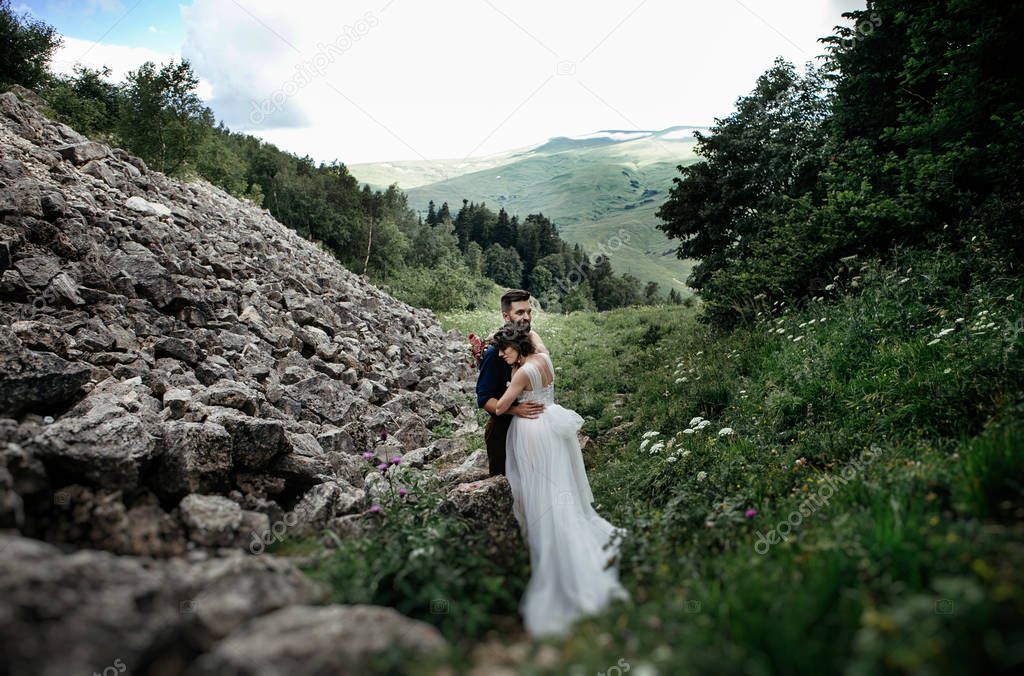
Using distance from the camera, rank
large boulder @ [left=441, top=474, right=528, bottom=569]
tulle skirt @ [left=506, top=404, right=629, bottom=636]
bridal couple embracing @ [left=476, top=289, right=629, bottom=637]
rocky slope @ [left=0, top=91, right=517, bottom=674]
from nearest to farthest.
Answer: rocky slope @ [left=0, top=91, right=517, bottom=674] < tulle skirt @ [left=506, top=404, right=629, bottom=636] < bridal couple embracing @ [left=476, top=289, right=629, bottom=637] < large boulder @ [left=441, top=474, right=528, bottom=569]

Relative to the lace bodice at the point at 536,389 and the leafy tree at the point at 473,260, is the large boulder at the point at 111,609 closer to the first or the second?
the lace bodice at the point at 536,389

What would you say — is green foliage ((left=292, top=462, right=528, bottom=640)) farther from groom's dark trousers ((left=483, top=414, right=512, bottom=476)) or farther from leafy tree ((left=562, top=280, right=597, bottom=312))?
leafy tree ((left=562, top=280, right=597, bottom=312))

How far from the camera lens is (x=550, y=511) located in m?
4.71

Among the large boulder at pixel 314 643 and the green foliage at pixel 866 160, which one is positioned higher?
the green foliage at pixel 866 160

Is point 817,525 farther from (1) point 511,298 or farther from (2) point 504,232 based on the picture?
(2) point 504,232

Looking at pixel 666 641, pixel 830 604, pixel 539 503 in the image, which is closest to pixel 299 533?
pixel 539 503

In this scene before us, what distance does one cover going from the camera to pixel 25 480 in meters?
3.52

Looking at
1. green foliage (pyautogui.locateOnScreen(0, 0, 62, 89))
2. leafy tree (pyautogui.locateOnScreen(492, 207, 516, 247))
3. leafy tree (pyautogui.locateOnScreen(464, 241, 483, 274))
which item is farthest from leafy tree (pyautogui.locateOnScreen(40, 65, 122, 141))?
leafy tree (pyautogui.locateOnScreen(492, 207, 516, 247))

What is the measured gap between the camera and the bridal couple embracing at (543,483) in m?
3.64

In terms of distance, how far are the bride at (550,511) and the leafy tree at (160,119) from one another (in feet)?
102

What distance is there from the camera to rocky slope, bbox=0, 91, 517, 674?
235 centimetres

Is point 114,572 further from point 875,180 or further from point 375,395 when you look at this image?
point 875,180

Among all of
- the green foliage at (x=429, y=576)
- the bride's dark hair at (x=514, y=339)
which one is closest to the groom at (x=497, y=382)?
the bride's dark hair at (x=514, y=339)

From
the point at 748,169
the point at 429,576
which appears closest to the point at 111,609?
the point at 429,576
